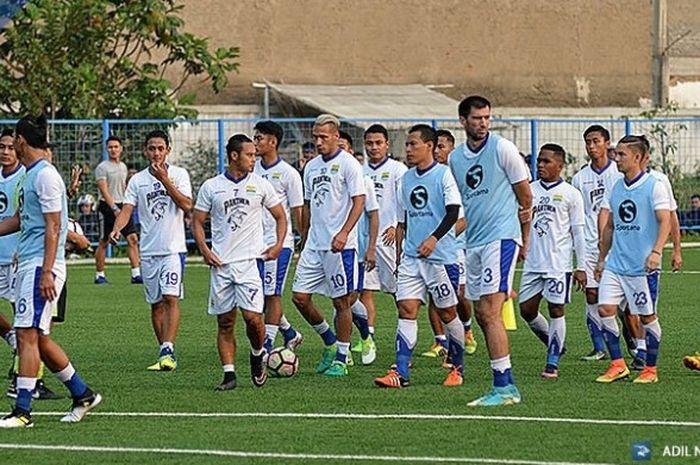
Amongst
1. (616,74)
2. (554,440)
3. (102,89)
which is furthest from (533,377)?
(616,74)

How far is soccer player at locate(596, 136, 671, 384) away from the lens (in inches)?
539

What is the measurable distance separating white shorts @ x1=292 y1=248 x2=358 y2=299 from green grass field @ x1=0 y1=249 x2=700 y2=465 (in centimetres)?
74

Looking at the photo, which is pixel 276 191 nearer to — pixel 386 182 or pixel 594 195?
pixel 386 182

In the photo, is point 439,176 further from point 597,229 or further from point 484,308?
point 597,229

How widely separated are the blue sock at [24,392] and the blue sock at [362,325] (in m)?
4.85

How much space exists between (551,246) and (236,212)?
114 inches

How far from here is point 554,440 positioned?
1062 cm

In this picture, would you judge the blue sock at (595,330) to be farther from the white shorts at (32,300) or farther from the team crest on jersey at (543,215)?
the white shorts at (32,300)

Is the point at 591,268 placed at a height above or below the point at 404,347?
above

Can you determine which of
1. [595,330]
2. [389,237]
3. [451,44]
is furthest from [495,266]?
[451,44]

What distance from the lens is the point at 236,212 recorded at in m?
13.8

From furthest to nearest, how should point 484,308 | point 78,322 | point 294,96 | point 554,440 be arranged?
point 294,96
point 78,322
point 484,308
point 554,440

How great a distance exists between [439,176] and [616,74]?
3249cm

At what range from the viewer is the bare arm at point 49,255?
37.5ft
